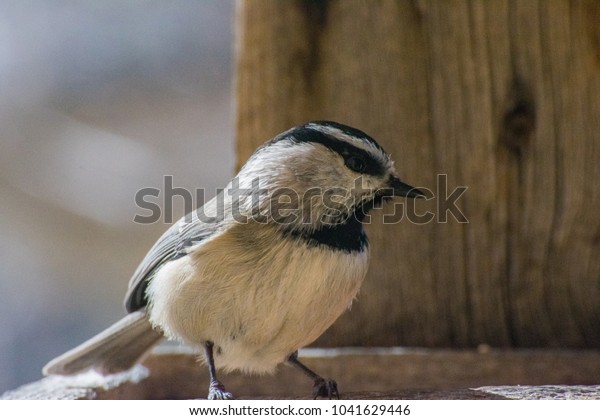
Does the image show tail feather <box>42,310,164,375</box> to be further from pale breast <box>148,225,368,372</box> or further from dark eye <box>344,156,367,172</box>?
dark eye <box>344,156,367,172</box>

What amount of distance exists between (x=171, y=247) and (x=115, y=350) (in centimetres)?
37

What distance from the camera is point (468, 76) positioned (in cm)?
225

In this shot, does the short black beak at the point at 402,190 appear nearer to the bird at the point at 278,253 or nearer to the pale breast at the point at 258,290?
the bird at the point at 278,253

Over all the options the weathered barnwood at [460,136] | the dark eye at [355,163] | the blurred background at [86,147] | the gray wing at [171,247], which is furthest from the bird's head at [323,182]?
the blurred background at [86,147]

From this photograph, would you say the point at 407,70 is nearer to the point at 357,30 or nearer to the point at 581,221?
the point at 357,30

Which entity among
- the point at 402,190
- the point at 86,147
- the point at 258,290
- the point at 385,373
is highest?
the point at 86,147

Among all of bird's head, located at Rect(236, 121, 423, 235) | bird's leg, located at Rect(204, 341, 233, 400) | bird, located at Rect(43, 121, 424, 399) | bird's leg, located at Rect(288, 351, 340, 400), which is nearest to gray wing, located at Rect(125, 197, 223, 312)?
bird, located at Rect(43, 121, 424, 399)

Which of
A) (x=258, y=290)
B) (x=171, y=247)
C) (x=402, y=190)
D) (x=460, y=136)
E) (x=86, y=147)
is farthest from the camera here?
(x=86, y=147)

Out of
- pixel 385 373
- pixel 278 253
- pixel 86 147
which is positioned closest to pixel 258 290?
pixel 278 253

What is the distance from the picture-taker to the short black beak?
5.93 ft

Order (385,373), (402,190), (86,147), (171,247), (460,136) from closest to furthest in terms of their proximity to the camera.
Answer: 1. (402,190)
2. (171,247)
3. (385,373)
4. (460,136)
5. (86,147)

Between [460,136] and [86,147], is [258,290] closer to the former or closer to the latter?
[460,136]

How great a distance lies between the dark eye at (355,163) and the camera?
5.89 feet

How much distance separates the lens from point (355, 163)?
180 centimetres
